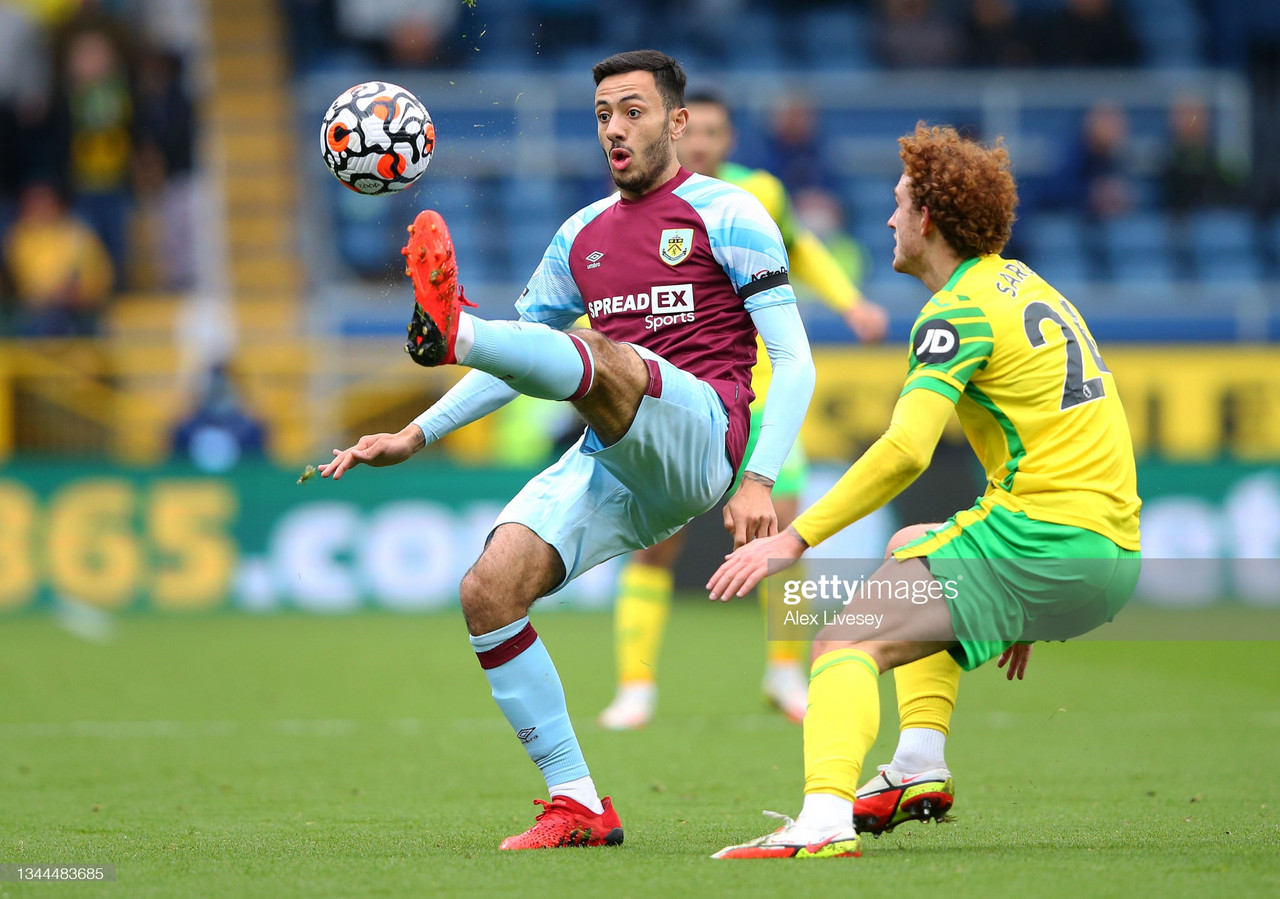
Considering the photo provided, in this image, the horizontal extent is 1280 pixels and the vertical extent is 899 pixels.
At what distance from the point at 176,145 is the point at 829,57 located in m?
6.83

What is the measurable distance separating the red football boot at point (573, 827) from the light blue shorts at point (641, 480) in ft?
2.24

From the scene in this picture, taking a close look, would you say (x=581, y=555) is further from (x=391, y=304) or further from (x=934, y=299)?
(x=391, y=304)

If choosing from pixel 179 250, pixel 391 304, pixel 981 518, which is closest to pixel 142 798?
pixel 981 518

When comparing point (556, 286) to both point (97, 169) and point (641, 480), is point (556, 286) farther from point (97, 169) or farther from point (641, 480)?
point (97, 169)

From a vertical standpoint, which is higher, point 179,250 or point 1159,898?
point 179,250

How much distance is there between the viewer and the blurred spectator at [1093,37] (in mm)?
16078

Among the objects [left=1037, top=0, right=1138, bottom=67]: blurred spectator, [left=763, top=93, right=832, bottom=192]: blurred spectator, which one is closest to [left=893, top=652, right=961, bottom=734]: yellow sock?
[left=763, top=93, right=832, bottom=192]: blurred spectator

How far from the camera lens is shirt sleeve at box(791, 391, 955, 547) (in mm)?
4012

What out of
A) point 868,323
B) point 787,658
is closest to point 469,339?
point 868,323

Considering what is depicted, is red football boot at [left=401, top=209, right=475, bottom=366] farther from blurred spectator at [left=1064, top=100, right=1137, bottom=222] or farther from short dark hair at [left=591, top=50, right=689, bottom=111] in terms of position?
blurred spectator at [left=1064, top=100, right=1137, bottom=222]

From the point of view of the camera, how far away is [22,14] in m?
17.1

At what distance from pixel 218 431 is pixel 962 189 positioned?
30.9 ft

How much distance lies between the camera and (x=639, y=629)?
24.5 feet

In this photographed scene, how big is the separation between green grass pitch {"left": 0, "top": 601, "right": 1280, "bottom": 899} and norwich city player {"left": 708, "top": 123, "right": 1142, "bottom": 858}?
17.0 inches
